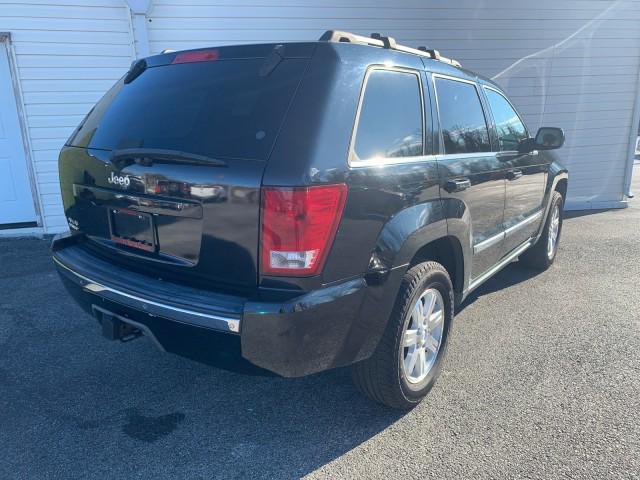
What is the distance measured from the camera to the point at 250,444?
2510 mm

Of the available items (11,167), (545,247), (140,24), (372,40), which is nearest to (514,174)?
(545,247)

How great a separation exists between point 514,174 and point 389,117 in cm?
178

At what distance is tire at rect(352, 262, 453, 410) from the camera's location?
2.48 metres

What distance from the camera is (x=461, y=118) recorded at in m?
3.22

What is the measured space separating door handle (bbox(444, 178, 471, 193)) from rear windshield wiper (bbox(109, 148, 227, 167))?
133 cm

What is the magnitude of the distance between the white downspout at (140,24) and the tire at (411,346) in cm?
562

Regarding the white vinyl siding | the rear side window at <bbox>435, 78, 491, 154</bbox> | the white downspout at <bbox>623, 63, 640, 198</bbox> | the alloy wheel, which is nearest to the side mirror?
the rear side window at <bbox>435, 78, 491, 154</bbox>

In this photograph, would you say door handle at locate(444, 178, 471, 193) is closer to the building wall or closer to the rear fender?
the rear fender

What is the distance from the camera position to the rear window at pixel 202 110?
2.14 meters

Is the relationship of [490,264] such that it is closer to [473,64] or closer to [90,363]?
[90,363]

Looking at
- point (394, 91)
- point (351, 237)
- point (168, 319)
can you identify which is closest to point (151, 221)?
point (168, 319)

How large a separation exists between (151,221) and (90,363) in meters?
1.54

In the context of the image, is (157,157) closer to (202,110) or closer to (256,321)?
(202,110)

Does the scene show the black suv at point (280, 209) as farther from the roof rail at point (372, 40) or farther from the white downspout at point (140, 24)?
the white downspout at point (140, 24)
